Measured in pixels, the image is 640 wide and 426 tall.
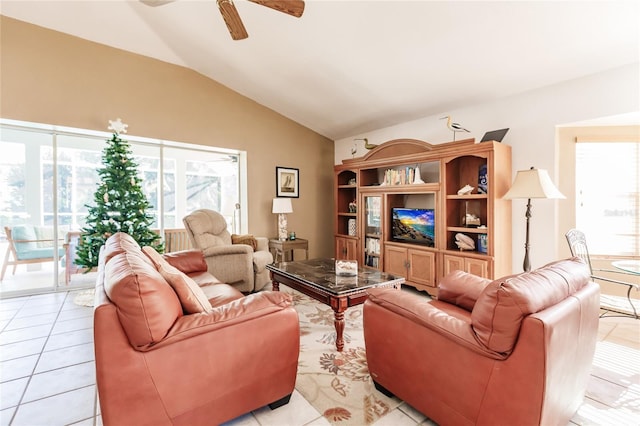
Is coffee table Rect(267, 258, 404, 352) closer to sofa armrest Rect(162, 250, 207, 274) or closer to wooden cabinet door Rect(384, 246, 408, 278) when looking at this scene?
sofa armrest Rect(162, 250, 207, 274)

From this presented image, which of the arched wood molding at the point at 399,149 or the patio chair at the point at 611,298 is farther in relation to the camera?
the arched wood molding at the point at 399,149

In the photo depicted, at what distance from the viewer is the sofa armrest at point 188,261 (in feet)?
10.2

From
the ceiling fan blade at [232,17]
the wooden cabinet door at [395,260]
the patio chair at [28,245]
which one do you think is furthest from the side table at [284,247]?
the ceiling fan blade at [232,17]

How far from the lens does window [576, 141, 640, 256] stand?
331 cm

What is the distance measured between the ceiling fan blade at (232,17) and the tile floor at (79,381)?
2.69 m

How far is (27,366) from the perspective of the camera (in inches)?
85.1

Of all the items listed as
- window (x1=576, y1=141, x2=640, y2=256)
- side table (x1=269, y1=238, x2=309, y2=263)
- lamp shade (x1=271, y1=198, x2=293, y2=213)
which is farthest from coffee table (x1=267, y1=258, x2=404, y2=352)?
window (x1=576, y1=141, x2=640, y2=256)

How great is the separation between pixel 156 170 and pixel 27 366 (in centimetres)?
314

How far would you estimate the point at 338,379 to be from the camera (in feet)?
6.53

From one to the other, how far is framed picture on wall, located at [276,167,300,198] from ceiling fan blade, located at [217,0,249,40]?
9.86 ft

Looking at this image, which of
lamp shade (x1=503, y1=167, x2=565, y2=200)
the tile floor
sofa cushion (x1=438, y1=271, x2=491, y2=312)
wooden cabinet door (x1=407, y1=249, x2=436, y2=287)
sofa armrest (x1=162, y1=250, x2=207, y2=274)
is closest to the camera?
the tile floor

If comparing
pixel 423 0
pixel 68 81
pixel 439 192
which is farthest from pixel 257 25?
pixel 439 192

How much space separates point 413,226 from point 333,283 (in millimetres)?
2049

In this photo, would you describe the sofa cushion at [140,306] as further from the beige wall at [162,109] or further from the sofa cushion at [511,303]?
the beige wall at [162,109]
